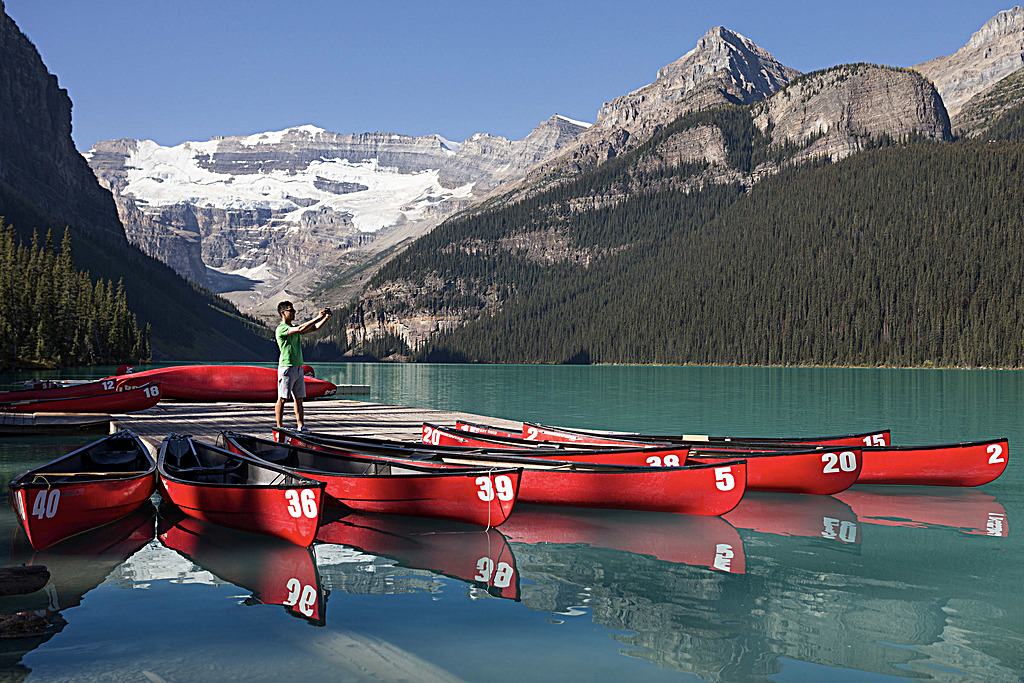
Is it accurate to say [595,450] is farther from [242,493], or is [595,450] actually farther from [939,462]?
[939,462]

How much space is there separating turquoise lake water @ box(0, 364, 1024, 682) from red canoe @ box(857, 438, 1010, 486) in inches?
75.4

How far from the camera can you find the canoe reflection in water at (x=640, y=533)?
12.9 metres

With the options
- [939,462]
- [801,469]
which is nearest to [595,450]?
[801,469]

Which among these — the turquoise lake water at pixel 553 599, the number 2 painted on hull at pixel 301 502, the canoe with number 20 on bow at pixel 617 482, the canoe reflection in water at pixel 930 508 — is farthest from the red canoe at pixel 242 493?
the canoe reflection in water at pixel 930 508

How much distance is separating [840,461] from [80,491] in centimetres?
1550

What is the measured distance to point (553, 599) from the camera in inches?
412

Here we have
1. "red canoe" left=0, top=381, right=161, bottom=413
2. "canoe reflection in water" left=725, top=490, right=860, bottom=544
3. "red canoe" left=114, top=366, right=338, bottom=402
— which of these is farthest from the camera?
"red canoe" left=114, top=366, right=338, bottom=402

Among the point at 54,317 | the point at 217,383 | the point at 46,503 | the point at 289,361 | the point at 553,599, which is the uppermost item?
the point at 54,317

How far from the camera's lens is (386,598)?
33.7 ft

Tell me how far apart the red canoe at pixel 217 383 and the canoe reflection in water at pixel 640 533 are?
27487mm

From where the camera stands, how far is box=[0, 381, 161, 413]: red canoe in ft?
97.7

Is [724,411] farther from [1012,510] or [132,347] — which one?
[132,347]

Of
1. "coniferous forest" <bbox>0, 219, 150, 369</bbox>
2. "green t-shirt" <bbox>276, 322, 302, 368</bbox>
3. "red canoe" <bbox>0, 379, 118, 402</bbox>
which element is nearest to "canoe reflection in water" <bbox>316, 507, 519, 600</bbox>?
"green t-shirt" <bbox>276, 322, 302, 368</bbox>

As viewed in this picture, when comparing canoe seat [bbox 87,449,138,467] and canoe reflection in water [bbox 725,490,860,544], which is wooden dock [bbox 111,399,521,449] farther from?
canoe reflection in water [bbox 725,490,860,544]
